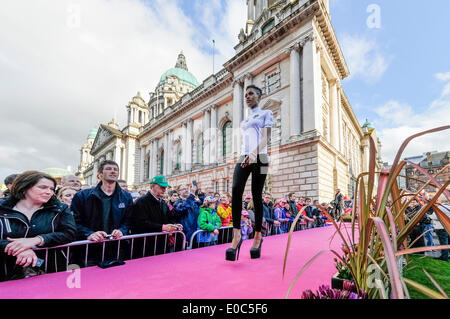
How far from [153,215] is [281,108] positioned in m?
14.6

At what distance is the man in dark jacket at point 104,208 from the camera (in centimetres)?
290

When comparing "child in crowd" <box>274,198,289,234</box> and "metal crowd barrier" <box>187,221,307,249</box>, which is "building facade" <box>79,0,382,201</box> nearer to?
"child in crowd" <box>274,198,289,234</box>

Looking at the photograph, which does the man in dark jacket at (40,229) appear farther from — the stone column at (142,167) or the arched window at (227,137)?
the stone column at (142,167)

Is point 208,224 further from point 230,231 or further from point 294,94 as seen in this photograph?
point 294,94

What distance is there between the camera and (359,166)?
37125 mm

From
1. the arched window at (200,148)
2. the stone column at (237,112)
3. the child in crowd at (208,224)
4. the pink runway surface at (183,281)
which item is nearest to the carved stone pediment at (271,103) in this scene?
the stone column at (237,112)

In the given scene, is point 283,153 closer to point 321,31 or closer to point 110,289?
point 321,31

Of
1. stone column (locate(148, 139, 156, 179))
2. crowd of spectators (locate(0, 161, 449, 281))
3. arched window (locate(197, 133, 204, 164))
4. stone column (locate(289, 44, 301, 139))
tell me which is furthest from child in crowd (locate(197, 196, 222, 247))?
stone column (locate(148, 139, 156, 179))

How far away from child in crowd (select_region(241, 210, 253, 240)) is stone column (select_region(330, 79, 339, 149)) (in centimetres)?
1527

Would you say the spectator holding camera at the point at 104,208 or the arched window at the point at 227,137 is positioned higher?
the arched window at the point at 227,137

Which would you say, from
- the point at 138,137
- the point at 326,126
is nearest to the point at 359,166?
the point at 326,126

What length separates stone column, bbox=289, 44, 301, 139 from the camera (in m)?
15.0

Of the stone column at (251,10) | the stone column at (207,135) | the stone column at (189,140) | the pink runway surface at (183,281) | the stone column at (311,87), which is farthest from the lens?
the stone column at (189,140)

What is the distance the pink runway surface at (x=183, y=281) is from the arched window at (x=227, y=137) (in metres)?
20.1
